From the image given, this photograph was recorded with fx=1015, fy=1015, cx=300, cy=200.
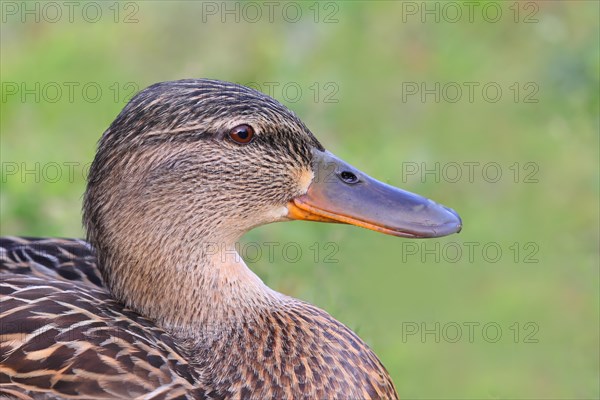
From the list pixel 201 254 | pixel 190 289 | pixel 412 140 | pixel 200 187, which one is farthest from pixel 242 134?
pixel 412 140

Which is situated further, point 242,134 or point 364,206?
point 364,206

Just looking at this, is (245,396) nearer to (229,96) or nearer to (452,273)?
(229,96)

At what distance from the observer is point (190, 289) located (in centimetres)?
348

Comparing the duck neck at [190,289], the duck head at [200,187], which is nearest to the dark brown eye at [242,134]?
the duck head at [200,187]

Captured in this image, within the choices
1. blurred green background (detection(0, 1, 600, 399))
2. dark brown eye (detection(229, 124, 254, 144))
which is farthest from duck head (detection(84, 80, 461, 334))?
blurred green background (detection(0, 1, 600, 399))

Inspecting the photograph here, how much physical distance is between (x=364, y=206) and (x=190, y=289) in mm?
674

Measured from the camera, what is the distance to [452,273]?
5207 mm

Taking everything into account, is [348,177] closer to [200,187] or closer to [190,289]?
[200,187]

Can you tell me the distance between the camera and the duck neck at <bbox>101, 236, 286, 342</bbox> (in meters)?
3.46

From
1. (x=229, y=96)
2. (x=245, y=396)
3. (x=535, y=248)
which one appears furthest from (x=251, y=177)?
(x=535, y=248)

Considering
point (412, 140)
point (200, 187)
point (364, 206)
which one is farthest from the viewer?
point (412, 140)

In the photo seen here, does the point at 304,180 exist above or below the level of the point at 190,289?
above

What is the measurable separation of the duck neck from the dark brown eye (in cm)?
36

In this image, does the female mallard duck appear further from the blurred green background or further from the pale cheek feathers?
the blurred green background
